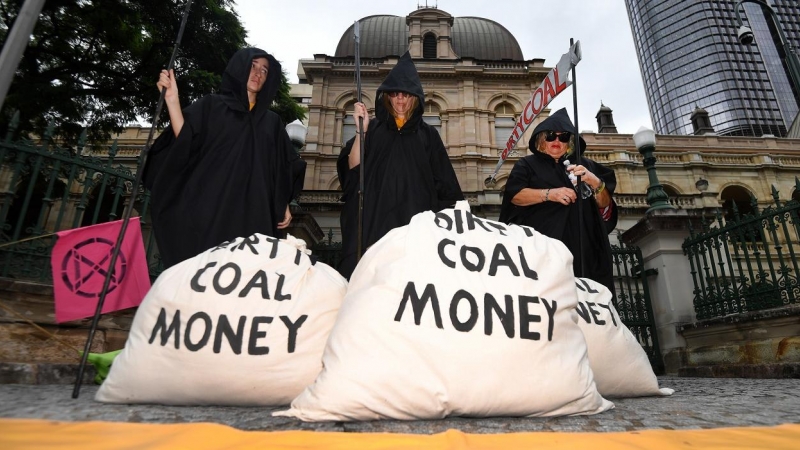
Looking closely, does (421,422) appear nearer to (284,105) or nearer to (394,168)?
(394,168)

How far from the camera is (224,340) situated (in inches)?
57.6

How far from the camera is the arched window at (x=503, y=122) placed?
20.0 metres

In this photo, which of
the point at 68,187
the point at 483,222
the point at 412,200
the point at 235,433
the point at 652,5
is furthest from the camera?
the point at 652,5

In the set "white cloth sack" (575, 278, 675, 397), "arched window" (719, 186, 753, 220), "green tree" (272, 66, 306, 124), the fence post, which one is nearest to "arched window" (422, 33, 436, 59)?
"green tree" (272, 66, 306, 124)

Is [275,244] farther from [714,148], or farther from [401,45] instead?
[714,148]

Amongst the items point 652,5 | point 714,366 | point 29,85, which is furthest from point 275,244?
point 652,5

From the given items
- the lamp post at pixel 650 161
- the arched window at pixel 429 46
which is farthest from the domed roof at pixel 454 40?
the lamp post at pixel 650 161

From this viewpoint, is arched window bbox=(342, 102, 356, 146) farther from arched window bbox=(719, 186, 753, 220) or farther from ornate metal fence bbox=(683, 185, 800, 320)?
arched window bbox=(719, 186, 753, 220)

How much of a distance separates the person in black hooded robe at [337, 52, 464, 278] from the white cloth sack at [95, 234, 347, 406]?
113 cm

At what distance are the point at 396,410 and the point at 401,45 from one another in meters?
23.9

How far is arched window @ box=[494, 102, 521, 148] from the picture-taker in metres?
20.0

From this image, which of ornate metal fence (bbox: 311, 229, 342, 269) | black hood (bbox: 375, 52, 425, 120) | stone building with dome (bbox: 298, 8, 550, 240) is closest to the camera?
black hood (bbox: 375, 52, 425, 120)

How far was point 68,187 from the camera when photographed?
343 centimetres

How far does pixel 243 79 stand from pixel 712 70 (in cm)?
7839
